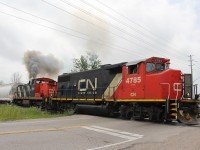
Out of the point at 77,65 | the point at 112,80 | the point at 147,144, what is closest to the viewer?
the point at 147,144

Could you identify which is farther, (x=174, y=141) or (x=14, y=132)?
(x=14, y=132)

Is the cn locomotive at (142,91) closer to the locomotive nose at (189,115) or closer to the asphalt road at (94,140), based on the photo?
the locomotive nose at (189,115)

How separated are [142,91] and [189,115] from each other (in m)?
2.81

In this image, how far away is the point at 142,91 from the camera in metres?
16.7

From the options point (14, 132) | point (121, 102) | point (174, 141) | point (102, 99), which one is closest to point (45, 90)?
point (102, 99)

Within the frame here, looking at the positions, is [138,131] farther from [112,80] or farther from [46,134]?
[112,80]

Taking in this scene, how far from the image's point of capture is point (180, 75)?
1625 cm

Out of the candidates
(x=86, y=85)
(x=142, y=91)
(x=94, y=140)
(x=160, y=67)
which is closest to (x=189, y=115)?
(x=142, y=91)

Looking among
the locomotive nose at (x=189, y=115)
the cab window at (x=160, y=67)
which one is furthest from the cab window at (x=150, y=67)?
the locomotive nose at (x=189, y=115)

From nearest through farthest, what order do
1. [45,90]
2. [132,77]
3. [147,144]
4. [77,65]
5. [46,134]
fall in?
[147,144] < [46,134] < [132,77] < [45,90] < [77,65]

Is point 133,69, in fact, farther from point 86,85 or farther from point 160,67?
point 86,85

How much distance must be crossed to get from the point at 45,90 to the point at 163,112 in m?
16.5

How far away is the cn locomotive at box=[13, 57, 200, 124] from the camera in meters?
15.6

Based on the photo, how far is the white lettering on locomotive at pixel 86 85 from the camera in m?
21.1
